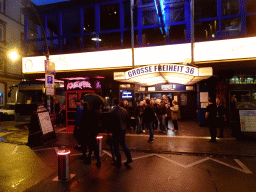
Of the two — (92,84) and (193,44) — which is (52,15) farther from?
(193,44)

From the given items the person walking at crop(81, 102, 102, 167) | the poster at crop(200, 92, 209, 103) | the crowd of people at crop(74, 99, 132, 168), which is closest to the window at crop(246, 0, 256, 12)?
the poster at crop(200, 92, 209, 103)

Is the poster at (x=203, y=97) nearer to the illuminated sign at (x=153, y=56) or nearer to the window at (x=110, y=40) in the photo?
the illuminated sign at (x=153, y=56)

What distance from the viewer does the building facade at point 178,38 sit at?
10266 mm

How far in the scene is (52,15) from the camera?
1423 cm

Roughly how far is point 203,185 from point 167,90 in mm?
11840

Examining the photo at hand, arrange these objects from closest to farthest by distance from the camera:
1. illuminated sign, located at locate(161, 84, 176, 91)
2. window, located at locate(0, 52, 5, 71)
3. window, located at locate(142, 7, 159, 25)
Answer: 1. window, located at locate(142, 7, 159, 25)
2. illuminated sign, located at locate(161, 84, 176, 91)
3. window, located at locate(0, 52, 5, 71)

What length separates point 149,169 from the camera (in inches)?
216

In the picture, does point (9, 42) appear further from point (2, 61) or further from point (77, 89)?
point (77, 89)

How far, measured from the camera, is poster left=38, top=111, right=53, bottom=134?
862 centimetres

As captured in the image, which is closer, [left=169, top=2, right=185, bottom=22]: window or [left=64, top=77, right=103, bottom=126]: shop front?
[left=169, top=2, right=185, bottom=22]: window

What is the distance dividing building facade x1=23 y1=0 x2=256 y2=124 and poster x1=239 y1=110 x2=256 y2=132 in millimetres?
2776

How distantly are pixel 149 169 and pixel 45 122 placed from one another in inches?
219

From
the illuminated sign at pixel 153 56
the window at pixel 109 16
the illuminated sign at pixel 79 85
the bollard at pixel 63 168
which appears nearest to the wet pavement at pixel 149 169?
the bollard at pixel 63 168

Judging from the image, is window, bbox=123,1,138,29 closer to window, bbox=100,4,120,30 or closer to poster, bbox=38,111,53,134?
window, bbox=100,4,120,30
